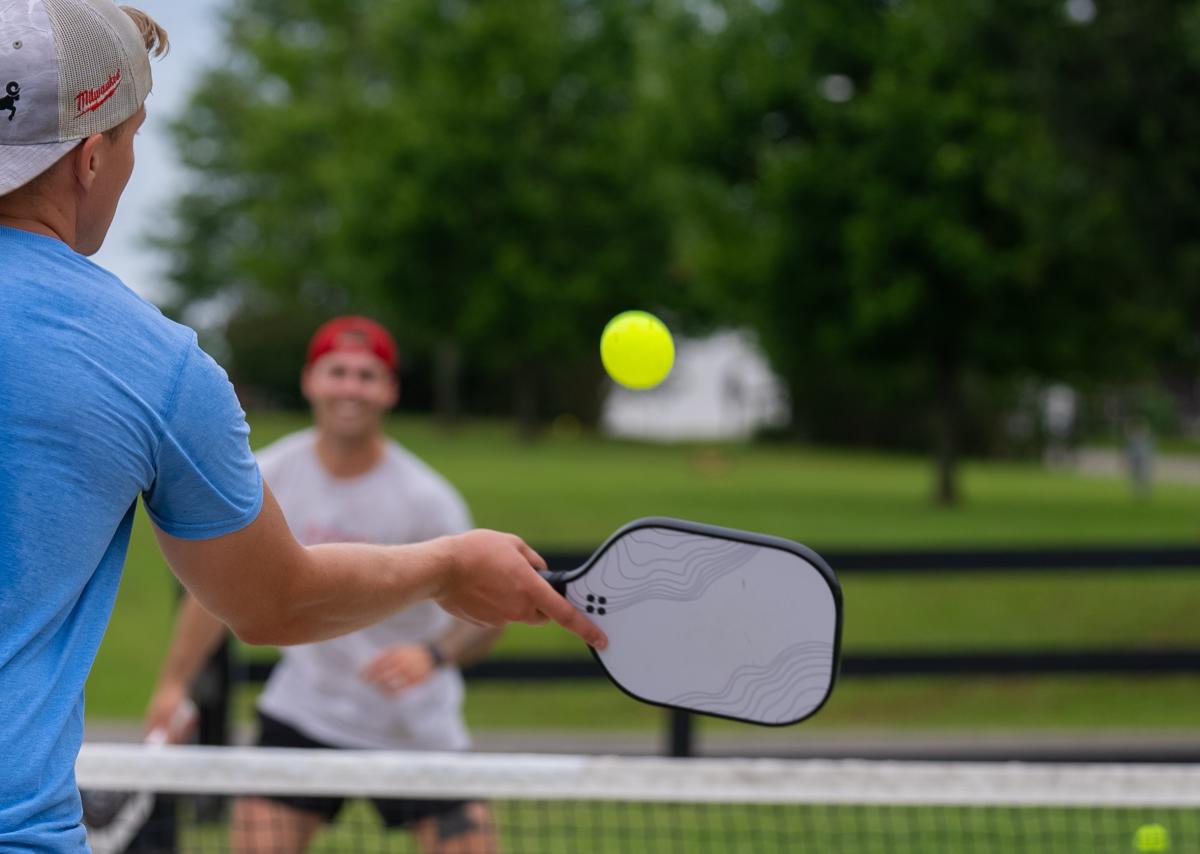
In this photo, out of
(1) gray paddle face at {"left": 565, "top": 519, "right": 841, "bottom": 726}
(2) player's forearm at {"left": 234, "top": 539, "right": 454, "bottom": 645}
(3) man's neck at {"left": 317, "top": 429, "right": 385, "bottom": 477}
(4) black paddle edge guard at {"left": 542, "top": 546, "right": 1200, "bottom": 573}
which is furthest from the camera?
(4) black paddle edge guard at {"left": 542, "top": 546, "right": 1200, "bottom": 573}

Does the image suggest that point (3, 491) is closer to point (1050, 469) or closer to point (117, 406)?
point (117, 406)

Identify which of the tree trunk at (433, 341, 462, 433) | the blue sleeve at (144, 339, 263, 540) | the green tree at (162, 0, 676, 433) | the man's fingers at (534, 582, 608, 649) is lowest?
the man's fingers at (534, 582, 608, 649)

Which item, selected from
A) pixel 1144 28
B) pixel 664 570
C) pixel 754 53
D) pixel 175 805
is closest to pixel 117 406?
pixel 664 570

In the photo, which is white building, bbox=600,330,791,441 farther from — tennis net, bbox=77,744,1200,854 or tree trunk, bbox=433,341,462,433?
tennis net, bbox=77,744,1200,854

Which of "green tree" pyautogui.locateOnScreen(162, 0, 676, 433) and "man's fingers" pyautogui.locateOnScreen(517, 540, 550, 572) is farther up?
"green tree" pyautogui.locateOnScreen(162, 0, 676, 433)

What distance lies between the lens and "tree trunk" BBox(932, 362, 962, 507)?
75.0 ft

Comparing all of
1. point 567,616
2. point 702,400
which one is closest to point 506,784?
point 567,616

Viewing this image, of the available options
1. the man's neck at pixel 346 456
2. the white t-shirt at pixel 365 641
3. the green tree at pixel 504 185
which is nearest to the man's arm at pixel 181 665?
the white t-shirt at pixel 365 641

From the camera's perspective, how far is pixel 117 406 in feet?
5.43

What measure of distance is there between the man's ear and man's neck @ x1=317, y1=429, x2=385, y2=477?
3112mm

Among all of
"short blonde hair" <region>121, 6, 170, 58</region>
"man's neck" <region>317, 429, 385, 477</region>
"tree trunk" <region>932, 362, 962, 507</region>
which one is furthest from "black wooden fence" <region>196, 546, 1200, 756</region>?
"tree trunk" <region>932, 362, 962, 507</region>

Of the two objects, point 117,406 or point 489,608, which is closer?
point 117,406

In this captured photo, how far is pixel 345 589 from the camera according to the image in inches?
81.8

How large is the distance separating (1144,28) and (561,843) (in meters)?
7.61
